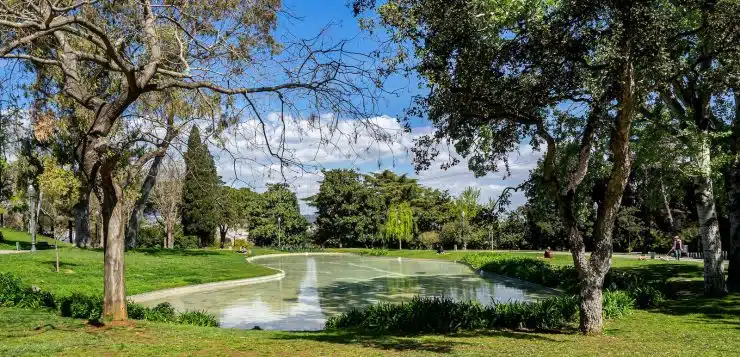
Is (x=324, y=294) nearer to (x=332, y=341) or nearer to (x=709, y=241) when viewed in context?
(x=332, y=341)

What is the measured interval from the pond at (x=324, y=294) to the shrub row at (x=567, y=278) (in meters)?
0.59

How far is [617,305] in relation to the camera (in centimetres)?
1330

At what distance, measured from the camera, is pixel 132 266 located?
2408cm

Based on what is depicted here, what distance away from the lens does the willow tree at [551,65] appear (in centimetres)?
864

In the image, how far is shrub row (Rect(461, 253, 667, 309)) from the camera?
48.5ft

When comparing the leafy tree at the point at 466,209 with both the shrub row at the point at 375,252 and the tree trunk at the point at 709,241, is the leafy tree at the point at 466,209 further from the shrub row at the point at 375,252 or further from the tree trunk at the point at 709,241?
the tree trunk at the point at 709,241

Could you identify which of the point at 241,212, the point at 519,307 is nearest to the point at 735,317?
the point at 519,307

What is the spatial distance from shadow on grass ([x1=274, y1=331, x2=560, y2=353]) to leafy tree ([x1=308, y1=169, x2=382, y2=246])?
161 ft

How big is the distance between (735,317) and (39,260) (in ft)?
77.3

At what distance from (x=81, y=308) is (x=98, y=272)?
11.2m

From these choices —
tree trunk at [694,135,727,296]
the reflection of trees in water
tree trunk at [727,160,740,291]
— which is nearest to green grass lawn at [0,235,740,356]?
tree trunk at [694,135,727,296]

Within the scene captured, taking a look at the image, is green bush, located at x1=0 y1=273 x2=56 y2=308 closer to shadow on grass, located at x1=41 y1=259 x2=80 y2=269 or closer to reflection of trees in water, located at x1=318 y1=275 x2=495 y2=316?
reflection of trees in water, located at x1=318 y1=275 x2=495 y2=316

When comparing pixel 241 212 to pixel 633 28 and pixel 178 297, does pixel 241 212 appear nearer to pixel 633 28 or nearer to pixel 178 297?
pixel 178 297

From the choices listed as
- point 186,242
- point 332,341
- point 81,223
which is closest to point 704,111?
point 332,341
